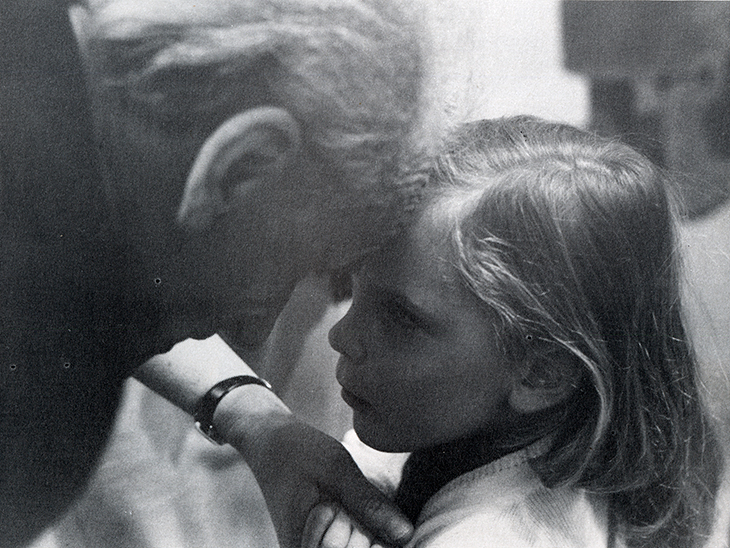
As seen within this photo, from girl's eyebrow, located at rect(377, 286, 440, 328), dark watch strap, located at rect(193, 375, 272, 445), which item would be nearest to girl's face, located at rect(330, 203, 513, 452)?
girl's eyebrow, located at rect(377, 286, 440, 328)

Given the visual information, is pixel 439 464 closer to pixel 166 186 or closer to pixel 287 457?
pixel 287 457

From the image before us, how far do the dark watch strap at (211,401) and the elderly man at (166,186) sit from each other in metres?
0.04

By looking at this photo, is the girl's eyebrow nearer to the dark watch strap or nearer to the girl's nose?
the girl's nose

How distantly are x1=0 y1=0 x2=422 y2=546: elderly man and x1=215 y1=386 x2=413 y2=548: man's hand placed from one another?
0.06 metres

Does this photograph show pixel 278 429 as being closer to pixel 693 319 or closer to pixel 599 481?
pixel 599 481

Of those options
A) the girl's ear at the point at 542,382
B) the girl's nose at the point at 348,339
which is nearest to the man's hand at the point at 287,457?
the girl's nose at the point at 348,339

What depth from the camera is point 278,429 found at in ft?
3.50

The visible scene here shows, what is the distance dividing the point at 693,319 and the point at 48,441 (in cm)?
90

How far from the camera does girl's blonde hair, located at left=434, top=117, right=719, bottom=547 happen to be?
100cm

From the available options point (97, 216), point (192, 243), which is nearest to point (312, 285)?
point (192, 243)

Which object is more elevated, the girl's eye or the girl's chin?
the girl's eye

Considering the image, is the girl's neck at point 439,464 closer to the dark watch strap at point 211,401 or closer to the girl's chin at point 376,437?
the girl's chin at point 376,437

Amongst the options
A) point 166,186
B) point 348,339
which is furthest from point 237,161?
point 348,339

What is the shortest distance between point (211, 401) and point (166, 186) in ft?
1.01
